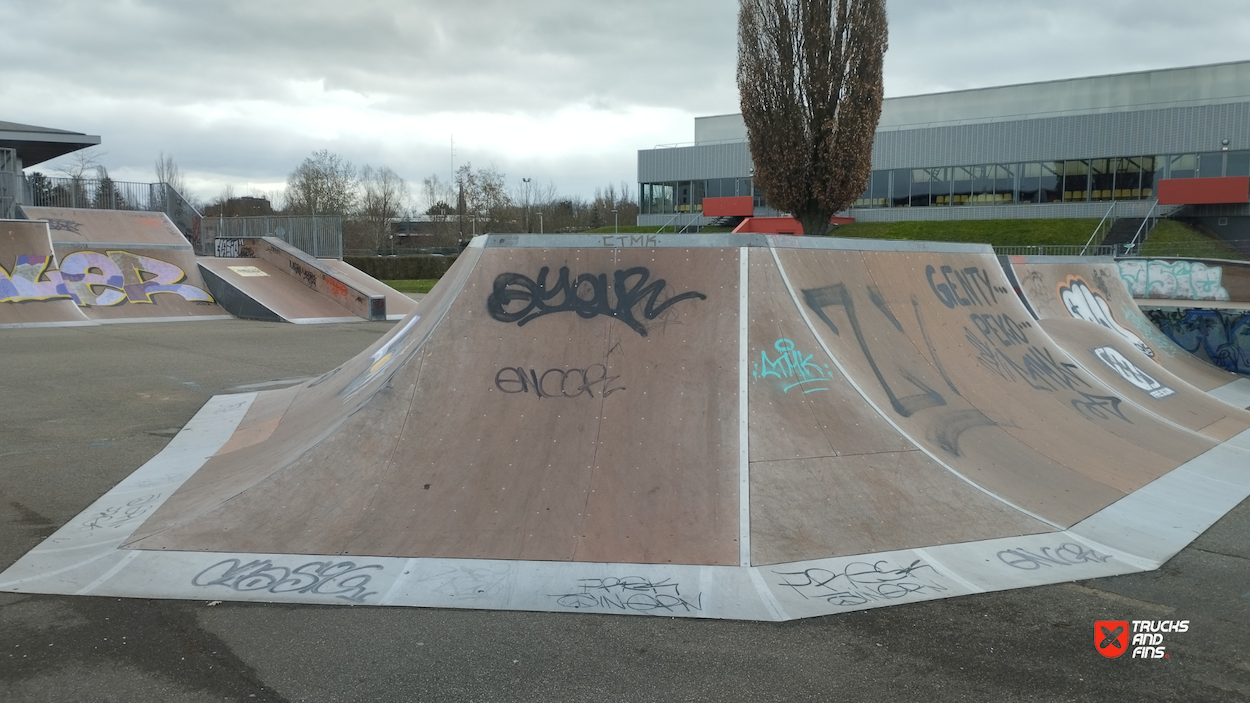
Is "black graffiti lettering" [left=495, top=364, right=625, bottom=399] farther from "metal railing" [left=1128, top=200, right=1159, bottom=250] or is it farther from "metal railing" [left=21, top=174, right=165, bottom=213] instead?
"metal railing" [left=1128, top=200, right=1159, bottom=250]

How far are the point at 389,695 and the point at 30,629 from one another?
7.55 ft

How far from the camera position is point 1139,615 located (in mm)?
4945

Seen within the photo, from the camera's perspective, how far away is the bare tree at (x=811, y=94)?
22406 millimetres

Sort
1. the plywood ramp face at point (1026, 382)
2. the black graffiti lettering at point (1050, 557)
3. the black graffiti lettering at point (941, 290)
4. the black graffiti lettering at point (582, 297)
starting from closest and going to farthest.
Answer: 1. the black graffiti lettering at point (1050, 557)
2. the black graffiti lettering at point (582, 297)
3. the plywood ramp face at point (1026, 382)
4. the black graffiti lettering at point (941, 290)

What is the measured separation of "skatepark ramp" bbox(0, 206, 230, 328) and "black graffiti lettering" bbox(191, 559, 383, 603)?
1938 centimetres

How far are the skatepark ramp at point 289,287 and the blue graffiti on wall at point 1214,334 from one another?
19.8m

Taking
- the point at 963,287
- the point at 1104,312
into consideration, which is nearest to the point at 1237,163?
the point at 1104,312

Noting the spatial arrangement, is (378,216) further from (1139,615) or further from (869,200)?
(1139,615)

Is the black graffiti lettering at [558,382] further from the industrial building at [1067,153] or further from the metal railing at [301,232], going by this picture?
the industrial building at [1067,153]

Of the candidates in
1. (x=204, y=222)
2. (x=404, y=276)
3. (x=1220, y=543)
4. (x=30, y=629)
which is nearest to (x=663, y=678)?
(x=30, y=629)

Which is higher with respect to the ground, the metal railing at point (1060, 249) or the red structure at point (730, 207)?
the red structure at point (730, 207)

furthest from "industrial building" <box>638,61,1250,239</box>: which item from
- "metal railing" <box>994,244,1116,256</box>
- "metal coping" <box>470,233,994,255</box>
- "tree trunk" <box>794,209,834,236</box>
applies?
"metal coping" <box>470,233,994,255</box>

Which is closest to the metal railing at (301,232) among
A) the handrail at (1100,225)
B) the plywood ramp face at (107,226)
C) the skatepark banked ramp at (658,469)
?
the plywood ramp face at (107,226)

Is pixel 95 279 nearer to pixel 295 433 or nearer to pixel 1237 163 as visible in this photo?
pixel 295 433
